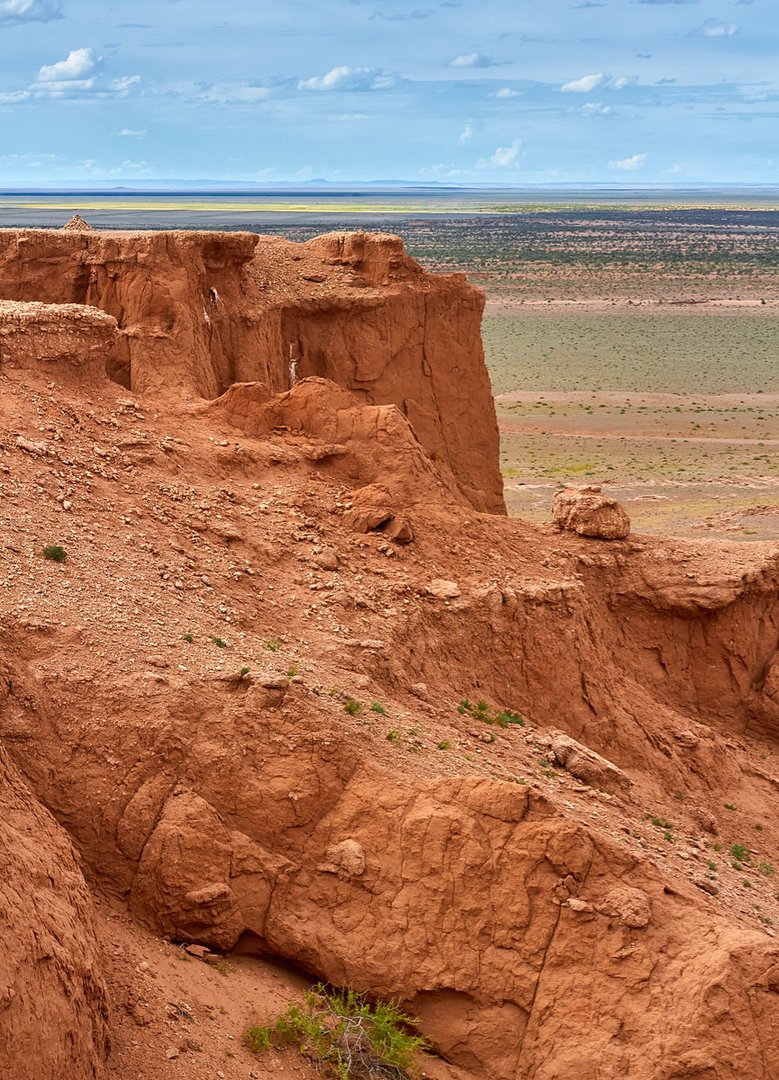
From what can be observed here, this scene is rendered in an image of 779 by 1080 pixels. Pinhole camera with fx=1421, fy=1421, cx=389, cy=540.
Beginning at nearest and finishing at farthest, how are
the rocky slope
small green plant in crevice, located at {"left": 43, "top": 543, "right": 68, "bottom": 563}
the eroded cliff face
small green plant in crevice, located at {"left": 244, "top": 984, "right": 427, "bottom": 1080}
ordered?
small green plant in crevice, located at {"left": 244, "top": 984, "right": 427, "bottom": 1080} < the rocky slope < small green plant in crevice, located at {"left": 43, "top": 543, "right": 68, "bottom": 563} < the eroded cliff face

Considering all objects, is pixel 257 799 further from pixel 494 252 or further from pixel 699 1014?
pixel 494 252

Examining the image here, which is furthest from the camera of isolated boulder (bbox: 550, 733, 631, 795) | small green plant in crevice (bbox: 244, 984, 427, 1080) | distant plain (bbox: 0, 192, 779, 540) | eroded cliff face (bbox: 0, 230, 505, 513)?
distant plain (bbox: 0, 192, 779, 540)

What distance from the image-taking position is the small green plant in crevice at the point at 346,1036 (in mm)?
12617

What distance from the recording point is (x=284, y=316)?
24562mm

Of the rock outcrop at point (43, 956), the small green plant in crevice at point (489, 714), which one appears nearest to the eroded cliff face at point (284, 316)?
the small green plant in crevice at point (489, 714)

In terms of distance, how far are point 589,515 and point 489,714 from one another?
5226 mm

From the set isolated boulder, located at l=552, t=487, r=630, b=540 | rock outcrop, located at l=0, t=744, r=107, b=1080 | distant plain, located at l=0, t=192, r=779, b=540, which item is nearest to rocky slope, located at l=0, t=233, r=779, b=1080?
rock outcrop, located at l=0, t=744, r=107, b=1080

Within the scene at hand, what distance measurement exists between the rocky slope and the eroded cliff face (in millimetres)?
2591

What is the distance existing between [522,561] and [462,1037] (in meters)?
8.34

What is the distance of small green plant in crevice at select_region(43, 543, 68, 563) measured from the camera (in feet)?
49.6

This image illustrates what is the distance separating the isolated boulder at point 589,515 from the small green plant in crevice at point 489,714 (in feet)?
15.3

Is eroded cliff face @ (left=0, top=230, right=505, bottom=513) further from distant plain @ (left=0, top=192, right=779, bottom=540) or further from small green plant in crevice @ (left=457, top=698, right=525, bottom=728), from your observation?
distant plain @ (left=0, top=192, right=779, bottom=540)

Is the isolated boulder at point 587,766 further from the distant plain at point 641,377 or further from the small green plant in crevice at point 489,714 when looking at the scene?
the distant plain at point 641,377

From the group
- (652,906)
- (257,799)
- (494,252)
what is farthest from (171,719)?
(494,252)
